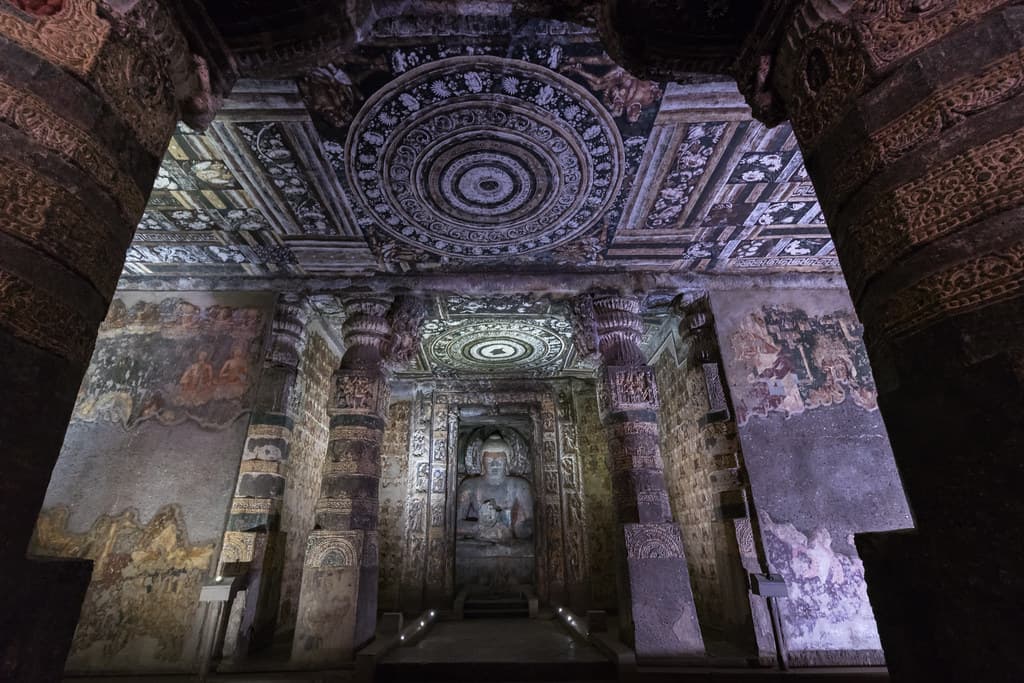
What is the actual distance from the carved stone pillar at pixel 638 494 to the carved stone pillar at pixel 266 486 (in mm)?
4025

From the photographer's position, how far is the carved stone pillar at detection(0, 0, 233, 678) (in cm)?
138

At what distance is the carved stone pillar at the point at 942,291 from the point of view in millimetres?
1216

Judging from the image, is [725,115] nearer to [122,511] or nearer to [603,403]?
[603,403]

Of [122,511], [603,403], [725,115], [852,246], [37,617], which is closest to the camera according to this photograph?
[37,617]

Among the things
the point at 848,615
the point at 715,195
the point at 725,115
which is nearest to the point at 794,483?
the point at 848,615

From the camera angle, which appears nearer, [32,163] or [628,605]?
[32,163]

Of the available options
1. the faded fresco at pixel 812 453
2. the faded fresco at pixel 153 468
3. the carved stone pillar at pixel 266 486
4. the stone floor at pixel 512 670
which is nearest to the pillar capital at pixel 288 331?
the carved stone pillar at pixel 266 486

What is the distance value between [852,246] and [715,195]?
148 inches

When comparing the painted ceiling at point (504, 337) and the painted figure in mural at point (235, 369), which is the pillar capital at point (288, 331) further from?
the painted ceiling at point (504, 337)

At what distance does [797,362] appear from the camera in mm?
6250

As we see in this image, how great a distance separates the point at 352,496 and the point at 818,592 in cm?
555

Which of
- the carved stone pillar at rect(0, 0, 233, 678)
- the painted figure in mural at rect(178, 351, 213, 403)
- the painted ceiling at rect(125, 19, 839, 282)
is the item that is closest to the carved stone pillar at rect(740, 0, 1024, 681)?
the painted ceiling at rect(125, 19, 839, 282)

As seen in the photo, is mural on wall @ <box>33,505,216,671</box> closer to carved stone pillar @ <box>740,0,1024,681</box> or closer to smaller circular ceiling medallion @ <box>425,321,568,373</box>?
smaller circular ceiling medallion @ <box>425,321,568,373</box>

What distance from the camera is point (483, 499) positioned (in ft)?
41.4
